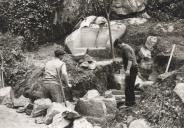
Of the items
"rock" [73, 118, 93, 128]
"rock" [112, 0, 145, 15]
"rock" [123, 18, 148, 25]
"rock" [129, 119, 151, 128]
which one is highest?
"rock" [112, 0, 145, 15]

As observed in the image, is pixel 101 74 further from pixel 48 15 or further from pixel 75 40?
pixel 48 15

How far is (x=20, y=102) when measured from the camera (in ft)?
40.0

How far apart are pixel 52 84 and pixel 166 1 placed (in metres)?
8.07

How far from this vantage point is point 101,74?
1423cm

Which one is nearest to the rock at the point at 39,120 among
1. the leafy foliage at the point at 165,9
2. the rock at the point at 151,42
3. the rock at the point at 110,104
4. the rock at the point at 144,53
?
the rock at the point at 110,104

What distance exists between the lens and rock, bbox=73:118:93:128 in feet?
33.3

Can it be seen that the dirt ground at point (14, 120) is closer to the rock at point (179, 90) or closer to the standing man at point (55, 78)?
the standing man at point (55, 78)

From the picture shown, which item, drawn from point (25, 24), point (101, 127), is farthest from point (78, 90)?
point (25, 24)

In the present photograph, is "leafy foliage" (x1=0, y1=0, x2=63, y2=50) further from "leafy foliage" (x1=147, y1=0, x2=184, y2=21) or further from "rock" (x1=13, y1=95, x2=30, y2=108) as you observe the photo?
"rock" (x1=13, y1=95, x2=30, y2=108)

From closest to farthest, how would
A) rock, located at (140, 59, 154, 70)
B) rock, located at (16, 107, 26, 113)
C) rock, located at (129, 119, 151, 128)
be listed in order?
rock, located at (129, 119, 151, 128) → rock, located at (16, 107, 26, 113) → rock, located at (140, 59, 154, 70)

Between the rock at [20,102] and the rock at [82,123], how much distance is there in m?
2.28

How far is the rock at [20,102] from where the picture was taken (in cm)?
1212

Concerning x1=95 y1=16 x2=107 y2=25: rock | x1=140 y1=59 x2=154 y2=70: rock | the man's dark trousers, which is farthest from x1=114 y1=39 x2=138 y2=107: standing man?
x1=95 y1=16 x2=107 y2=25: rock

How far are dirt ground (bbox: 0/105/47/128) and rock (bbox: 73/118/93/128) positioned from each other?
90 cm
